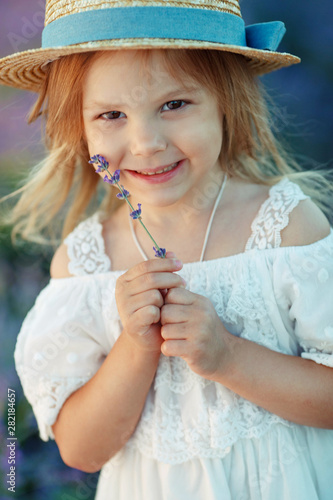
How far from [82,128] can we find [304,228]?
758mm

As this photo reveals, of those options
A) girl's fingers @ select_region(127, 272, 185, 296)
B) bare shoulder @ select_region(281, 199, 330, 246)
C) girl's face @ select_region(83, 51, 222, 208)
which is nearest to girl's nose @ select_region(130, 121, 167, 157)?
girl's face @ select_region(83, 51, 222, 208)

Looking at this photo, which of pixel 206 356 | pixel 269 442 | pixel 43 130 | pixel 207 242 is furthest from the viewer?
pixel 43 130

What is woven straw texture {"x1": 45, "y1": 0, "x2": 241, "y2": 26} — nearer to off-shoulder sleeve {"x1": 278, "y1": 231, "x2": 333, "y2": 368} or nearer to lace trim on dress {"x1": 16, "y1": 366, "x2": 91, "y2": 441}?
off-shoulder sleeve {"x1": 278, "y1": 231, "x2": 333, "y2": 368}

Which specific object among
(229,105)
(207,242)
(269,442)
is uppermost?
(229,105)

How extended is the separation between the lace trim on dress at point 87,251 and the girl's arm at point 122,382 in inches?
2.5

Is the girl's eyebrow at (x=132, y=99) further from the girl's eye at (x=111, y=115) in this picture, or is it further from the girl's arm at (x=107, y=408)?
the girl's arm at (x=107, y=408)

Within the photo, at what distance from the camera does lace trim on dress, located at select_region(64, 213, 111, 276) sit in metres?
1.81

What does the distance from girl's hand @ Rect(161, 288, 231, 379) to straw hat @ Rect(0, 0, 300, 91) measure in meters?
0.65

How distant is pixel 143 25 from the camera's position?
136 cm

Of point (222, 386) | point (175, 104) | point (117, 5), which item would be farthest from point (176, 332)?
point (117, 5)

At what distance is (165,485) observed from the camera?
1589mm

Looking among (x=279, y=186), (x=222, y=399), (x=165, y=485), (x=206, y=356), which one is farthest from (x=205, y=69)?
(x=165, y=485)

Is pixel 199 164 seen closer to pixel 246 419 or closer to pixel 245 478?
pixel 246 419

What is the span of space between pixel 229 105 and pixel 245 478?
3.62ft
